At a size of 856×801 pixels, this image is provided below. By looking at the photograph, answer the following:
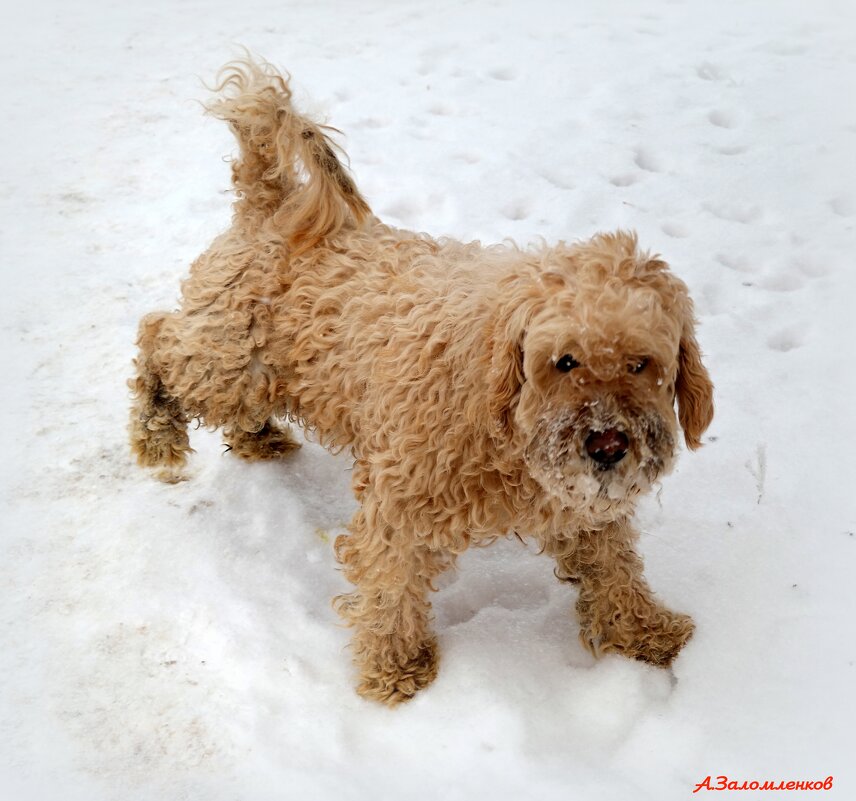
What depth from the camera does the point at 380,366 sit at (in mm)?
3289

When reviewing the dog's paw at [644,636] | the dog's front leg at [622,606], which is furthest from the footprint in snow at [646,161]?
the dog's paw at [644,636]

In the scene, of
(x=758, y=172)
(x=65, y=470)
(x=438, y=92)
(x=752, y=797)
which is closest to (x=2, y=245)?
(x=65, y=470)

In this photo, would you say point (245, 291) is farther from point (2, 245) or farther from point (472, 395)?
point (2, 245)

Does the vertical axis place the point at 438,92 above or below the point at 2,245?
above

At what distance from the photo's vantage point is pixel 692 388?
296cm

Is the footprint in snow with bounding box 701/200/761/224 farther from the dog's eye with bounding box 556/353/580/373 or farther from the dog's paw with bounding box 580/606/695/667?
the dog's eye with bounding box 556/353/580/373

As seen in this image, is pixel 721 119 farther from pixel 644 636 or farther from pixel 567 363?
pixel 567 363

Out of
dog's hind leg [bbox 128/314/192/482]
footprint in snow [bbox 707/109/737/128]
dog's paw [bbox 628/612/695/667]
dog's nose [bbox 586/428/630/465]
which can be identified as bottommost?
dog's paw [bbox 628/612/695/667]

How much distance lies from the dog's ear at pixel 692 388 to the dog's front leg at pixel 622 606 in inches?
23.9

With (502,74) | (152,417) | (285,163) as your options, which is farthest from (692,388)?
(502,74)

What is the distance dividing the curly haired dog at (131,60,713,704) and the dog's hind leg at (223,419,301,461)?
7 cm

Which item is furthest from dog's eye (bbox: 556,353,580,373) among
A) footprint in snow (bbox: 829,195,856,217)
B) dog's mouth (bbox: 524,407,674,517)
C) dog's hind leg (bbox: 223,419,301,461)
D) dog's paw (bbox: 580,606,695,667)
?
footprint in snow (bbox: 829,195,856,217)

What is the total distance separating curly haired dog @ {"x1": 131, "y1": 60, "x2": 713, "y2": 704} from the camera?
8.70 feet

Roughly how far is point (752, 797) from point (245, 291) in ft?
9.14
